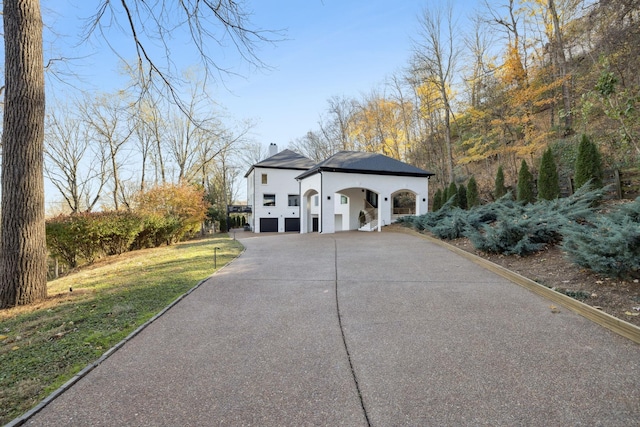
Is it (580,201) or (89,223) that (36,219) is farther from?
(580,201)

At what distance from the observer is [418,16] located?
2108 cm

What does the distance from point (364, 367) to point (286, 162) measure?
93.1ft

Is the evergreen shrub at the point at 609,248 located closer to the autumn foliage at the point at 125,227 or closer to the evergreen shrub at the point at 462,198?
the evergreen shrub at the point at 462,198

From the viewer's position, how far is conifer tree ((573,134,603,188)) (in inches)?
390

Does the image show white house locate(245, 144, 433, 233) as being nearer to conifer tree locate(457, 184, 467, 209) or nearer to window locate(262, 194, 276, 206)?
window locate(262, 194, 276, 206)

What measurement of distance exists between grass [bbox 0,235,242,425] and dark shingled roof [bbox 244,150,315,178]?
22.9 m

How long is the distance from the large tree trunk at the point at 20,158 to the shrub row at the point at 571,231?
9044mm

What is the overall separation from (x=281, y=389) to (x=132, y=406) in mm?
1161

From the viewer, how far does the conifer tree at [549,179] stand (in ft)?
37.8

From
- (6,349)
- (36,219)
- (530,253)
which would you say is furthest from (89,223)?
(530,253)

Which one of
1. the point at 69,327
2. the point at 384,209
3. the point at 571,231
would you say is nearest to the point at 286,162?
the point at 384,209

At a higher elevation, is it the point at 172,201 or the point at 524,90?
the point at 524,90

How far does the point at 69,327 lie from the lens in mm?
3973

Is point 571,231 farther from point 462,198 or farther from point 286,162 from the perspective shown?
point 286,162
